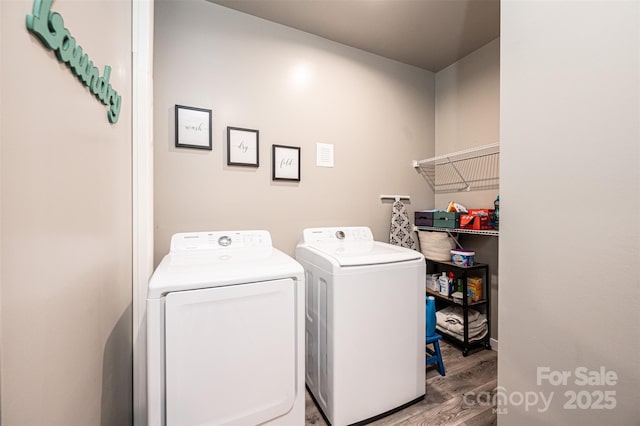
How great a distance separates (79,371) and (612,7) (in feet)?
6.32

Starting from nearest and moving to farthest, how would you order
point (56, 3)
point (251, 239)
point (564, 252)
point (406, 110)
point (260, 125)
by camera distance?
point (56, 3), point (564, 252), point (251, 239), point (260, 125), point (406, 110)

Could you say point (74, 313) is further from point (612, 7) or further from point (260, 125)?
point (612, 7)

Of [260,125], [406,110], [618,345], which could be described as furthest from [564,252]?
[406,110]

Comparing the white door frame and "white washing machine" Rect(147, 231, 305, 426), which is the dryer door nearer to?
"white washing machine" Rect(147, 231, 305, 426)

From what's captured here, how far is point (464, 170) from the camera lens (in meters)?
2.36

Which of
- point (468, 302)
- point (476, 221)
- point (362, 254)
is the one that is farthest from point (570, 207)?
point (468, 302)

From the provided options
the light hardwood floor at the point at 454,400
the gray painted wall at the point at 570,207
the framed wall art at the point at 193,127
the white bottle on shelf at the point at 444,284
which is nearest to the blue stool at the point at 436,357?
the light hardwood floor at the point at 454,400

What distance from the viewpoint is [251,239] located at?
5.49 feet

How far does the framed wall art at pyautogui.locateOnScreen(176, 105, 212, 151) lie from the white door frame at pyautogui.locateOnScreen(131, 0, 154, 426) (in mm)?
437

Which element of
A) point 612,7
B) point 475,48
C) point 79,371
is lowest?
point 79,371

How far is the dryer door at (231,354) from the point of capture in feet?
3.03

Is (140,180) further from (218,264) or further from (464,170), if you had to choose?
(464,170)

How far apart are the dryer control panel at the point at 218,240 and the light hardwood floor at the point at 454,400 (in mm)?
1079

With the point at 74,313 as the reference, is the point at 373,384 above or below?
below
